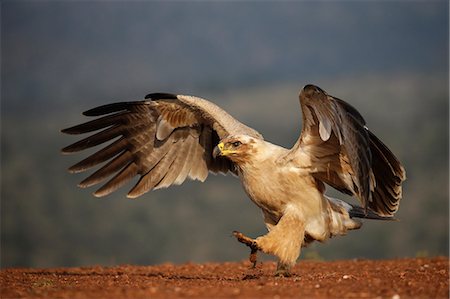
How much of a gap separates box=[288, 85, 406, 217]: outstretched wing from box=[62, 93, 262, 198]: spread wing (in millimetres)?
2208

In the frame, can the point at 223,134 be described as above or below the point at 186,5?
below

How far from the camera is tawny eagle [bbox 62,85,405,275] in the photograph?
10711 millimetres

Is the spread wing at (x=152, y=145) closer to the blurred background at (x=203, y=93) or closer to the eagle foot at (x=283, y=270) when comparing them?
the eagle foot at (x=283, y=270)

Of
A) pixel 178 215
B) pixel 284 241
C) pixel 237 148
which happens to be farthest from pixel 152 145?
pixel 178 215

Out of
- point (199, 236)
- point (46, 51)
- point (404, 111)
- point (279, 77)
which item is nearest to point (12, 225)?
point (199, 236)

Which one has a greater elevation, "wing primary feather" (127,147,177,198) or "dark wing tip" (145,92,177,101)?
"dark wing tip" (145,92,177,101)

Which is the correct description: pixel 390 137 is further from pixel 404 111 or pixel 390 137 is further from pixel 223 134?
pixel 223 134

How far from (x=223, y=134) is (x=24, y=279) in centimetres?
355

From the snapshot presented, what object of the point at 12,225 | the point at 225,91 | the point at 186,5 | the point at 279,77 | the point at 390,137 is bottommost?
the point at 12,225

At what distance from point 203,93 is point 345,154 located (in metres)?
80.4

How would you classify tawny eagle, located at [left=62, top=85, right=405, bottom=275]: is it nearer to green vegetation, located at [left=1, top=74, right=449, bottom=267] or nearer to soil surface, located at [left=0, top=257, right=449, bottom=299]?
soil surface, located at [left=0, top=257, right=449, bottom=299]

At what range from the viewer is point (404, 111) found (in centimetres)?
7206

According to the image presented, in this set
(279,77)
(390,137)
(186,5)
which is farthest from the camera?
(186,5)

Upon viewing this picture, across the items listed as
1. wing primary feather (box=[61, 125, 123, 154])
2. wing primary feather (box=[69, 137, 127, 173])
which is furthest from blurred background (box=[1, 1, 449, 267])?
wing primary feather (box=[61, 125, 123, 154])
